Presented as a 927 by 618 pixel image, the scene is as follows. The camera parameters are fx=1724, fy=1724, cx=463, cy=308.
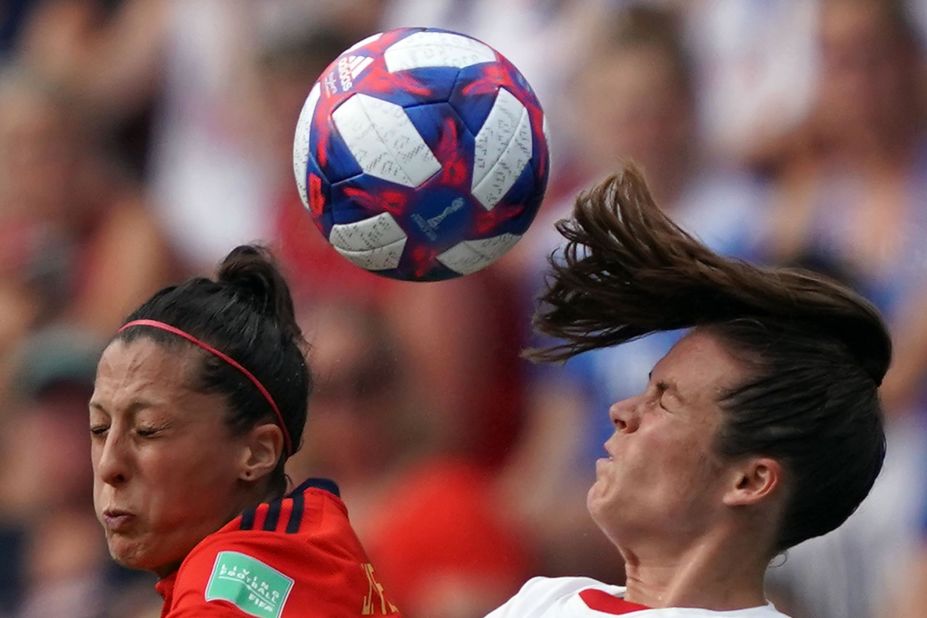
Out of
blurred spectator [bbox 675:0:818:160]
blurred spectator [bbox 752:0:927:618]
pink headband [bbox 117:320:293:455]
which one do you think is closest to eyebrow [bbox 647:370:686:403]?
pink headband [bbox 117:320:293:455]

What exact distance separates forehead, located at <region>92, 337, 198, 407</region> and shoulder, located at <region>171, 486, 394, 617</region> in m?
0.29

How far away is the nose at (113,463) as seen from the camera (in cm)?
305

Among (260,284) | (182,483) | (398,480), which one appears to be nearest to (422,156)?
(260,284)

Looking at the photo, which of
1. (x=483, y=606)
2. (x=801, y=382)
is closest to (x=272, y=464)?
(x=801, y=382)

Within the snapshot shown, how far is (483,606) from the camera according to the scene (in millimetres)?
4461

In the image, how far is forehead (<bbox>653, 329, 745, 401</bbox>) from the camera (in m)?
2.81

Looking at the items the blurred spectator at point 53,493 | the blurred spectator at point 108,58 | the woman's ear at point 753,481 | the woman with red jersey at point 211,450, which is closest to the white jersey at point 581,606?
the woman's ear at point 753,481

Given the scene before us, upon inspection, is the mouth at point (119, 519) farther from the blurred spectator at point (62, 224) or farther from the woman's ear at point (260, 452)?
the blurred spectator at point (62, 224)

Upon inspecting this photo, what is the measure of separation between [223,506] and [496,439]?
1.52 metres

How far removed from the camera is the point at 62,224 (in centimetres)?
539

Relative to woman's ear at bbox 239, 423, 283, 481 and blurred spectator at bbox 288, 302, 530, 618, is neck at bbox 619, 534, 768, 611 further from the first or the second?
blurred spectator at bbox 288, 302, 530, 618

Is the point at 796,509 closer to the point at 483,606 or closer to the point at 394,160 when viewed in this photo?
the point at 394,160

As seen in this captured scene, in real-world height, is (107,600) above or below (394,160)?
below

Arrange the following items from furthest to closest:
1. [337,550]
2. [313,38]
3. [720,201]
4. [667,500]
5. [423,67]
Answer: [313,38], [720,201], [423,67], [337,550], [667,500]
